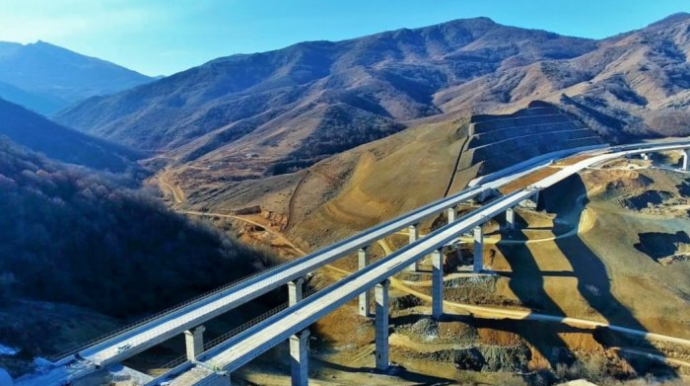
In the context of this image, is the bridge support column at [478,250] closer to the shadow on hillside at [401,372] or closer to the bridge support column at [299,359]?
the shadow on hillside at [401,372]

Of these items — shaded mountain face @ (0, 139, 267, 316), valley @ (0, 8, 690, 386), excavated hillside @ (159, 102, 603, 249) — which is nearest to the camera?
valley @ (0, 8, 690, 386)

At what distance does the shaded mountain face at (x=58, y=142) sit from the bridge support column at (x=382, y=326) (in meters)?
119

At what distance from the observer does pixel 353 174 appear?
95.9 m

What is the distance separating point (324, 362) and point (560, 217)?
42.5 metres

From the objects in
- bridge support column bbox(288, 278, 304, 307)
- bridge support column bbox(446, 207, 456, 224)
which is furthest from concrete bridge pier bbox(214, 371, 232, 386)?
bridge support column bbox(446, 207, 456, 224)

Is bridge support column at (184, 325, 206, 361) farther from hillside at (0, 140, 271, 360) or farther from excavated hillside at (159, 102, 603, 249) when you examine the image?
excavated hillside at (159, 102, 603, 249)

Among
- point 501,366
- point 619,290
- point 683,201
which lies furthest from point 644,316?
point 683,201

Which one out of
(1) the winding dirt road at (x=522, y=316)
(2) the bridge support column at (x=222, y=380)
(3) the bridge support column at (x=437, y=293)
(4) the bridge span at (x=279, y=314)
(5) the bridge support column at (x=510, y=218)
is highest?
(5) the bridge support column at (x=510, y=218)

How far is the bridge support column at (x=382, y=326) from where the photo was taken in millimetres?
42688

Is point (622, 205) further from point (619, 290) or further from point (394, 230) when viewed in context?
point (394, 230)

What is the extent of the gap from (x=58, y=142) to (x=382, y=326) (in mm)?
144092

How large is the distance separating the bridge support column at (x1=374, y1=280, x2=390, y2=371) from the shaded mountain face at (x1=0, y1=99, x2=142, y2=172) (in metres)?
119

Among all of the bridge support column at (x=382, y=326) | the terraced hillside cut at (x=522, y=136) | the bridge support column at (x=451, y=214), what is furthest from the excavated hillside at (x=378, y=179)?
the bridge support column at (x=382, y=326)

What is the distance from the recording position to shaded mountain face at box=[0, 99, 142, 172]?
14438 centimetres
